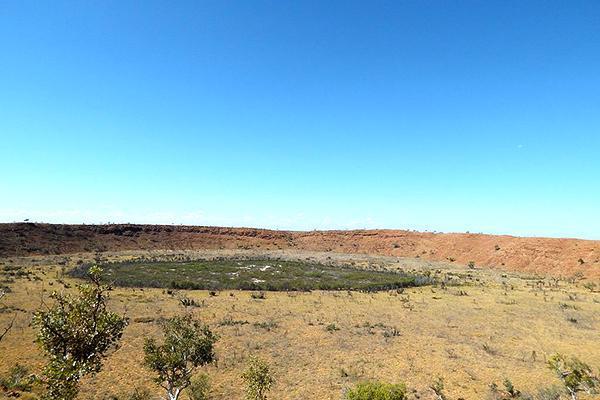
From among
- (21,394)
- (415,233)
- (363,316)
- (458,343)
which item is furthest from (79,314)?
(415,233)

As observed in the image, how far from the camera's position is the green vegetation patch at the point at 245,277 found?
149ft

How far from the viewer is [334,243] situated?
109 metres

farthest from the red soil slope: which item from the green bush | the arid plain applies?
the green bush

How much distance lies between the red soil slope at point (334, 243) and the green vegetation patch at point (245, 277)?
91.7 feet

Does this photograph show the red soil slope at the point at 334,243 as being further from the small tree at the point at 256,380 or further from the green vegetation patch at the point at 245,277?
the small tree at the point at 256,380

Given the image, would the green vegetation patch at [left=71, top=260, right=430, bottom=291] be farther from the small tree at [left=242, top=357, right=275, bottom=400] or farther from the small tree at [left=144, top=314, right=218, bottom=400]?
the small tree at [left=242, top=357, right=275, bottom=400]

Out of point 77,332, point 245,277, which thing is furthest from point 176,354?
point 245,277

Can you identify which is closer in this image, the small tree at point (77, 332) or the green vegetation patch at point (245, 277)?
the small tree at point (77, 332)

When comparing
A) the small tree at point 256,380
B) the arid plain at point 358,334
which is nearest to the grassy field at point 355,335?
the arid plain at point 358,334

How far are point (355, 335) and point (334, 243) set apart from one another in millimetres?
81081

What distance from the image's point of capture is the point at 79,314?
9.70m

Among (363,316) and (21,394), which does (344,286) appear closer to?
(363,316)

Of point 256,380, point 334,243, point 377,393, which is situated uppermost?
point 334,243

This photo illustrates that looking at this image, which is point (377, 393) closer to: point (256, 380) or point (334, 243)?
point (256, 380)
